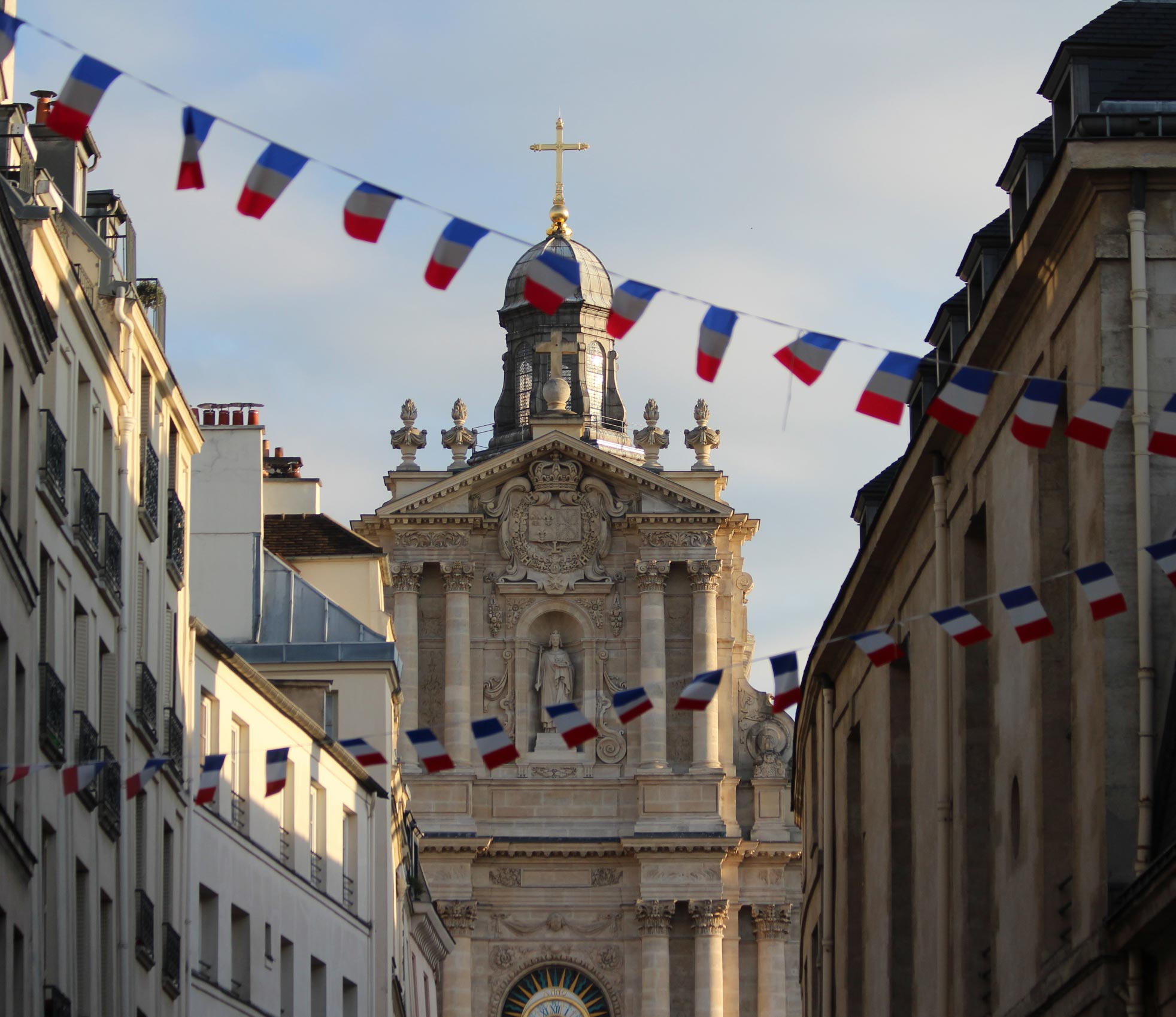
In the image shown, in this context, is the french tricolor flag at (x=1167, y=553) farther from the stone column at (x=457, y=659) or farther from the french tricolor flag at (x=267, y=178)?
the stone column at (x=457, y=659)

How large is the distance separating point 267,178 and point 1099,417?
19.3 ft

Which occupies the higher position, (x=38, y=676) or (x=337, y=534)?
(x=337, y=534)

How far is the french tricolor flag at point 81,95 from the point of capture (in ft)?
64.5

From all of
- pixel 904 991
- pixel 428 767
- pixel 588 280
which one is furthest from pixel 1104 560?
pixel 588 280

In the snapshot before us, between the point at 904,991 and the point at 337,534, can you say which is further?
the point at 337,534

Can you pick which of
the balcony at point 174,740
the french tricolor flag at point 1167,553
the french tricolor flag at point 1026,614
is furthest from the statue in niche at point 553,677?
the french tricolor flag at point 1167,553

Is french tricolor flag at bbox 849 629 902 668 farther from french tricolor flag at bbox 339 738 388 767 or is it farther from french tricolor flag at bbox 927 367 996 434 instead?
french tricolor flag at bbox 339 738 388 767

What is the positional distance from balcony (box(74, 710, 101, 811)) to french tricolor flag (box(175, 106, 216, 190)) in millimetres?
10592

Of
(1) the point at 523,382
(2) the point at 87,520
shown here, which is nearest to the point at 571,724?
(2) the point at 87,520

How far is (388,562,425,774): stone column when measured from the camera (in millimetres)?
71062

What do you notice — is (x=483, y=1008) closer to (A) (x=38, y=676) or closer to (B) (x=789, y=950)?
(B) (x=789, y=950)

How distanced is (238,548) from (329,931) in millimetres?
7966

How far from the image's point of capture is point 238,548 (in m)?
48.4

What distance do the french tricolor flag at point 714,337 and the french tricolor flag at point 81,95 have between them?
14.3 ft
